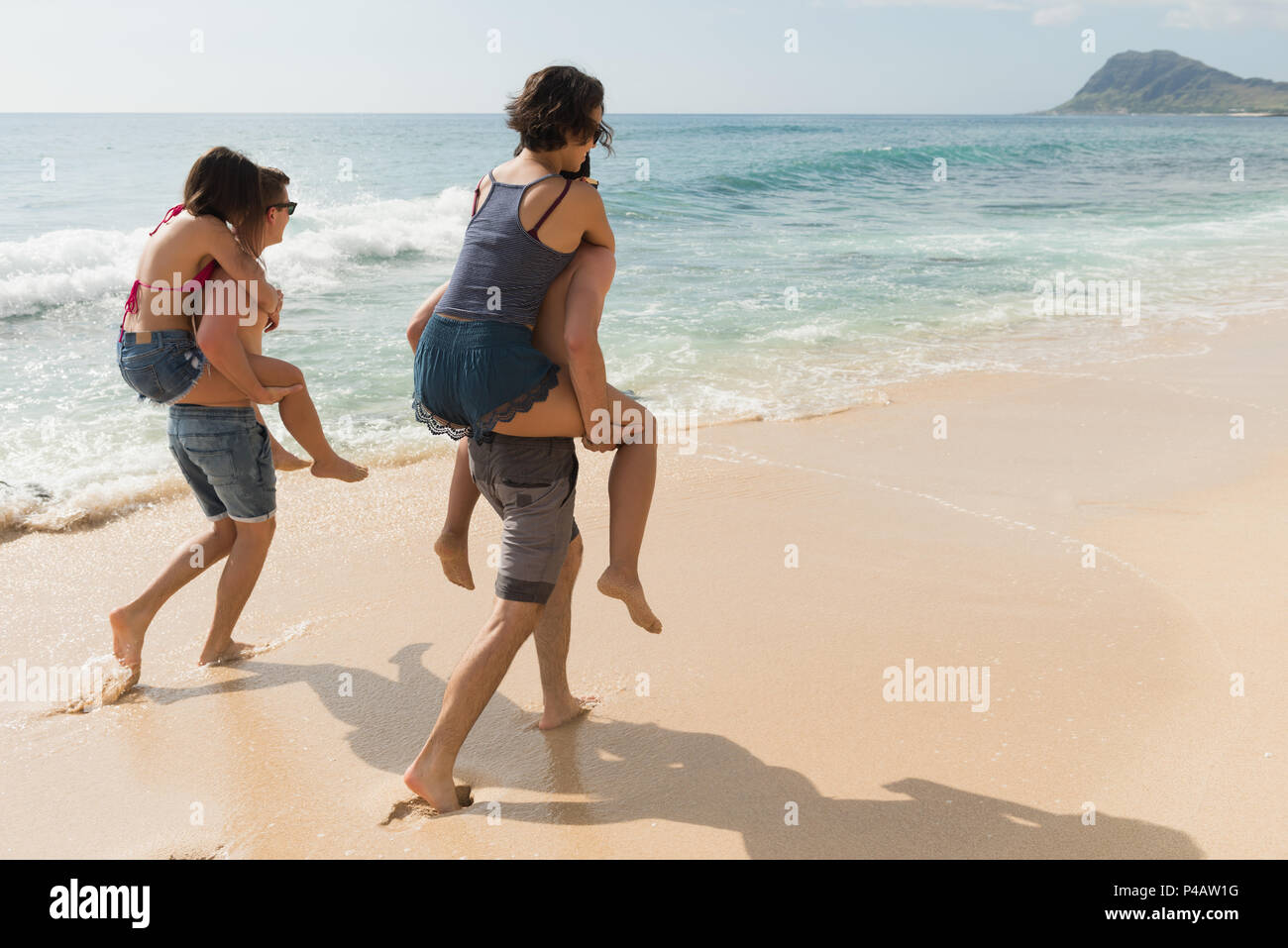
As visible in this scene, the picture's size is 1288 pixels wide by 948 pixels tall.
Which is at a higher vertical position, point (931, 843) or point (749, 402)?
point (749, 402)

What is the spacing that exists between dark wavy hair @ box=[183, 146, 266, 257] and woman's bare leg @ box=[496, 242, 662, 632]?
1398 mm

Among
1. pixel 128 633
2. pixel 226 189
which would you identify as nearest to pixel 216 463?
pixel 128 633

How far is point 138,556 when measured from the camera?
4633 millimetres

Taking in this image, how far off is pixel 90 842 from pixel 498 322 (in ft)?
5.71

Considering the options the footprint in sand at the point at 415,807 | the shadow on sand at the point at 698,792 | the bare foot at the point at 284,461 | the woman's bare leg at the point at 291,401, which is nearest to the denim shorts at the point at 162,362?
the woman's bare leg at the point at 291,401

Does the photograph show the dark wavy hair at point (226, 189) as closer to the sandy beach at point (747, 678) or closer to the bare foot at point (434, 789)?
the sandy beach at point (747, 678)

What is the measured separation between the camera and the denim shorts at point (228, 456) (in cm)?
348

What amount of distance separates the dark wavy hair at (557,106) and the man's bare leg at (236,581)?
5.97 feet

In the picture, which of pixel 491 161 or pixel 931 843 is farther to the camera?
pixel 491 161

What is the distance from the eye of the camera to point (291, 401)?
3.55 meters

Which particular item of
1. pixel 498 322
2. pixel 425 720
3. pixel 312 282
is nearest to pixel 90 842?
pixel 425 720

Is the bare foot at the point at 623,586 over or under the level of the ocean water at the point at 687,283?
under
